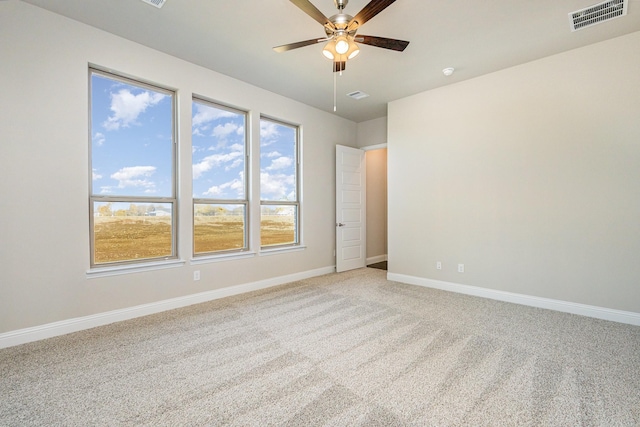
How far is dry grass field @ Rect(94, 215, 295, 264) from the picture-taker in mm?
3055

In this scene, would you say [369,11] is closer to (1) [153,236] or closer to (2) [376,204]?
(1) [153,236]

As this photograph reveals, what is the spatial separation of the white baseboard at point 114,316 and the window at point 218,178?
583 mm

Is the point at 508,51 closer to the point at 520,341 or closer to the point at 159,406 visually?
the point at 520,341

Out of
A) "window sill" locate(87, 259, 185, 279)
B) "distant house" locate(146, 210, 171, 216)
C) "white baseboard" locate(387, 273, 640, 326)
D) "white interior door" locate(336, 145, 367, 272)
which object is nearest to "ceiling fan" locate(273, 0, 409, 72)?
"distant house" locate(146, 210, 171, 216)

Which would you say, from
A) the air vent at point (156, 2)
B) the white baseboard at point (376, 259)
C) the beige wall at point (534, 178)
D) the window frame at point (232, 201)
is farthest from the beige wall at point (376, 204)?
the air vent at point (156, 2)

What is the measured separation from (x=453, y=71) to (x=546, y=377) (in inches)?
138

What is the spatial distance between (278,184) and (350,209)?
1676 millimetres

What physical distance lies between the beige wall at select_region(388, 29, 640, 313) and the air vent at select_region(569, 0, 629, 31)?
56 centimetres

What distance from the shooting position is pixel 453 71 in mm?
3705

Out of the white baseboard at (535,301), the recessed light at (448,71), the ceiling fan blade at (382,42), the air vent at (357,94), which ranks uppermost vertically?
the air vent at (357,94)

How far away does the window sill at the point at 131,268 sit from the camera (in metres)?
2.88

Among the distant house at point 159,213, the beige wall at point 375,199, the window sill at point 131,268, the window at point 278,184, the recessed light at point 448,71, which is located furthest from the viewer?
the beige wall at point 375,199

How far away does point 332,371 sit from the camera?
208 cm

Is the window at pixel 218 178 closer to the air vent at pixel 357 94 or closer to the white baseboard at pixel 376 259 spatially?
the air vent at pixel 357 94
